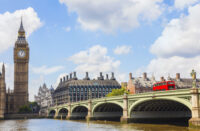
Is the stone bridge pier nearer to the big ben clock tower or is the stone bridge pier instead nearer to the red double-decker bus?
the red double-decker bus

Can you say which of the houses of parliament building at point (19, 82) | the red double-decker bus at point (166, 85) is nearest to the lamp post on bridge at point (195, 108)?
the red double-decker bus at point (166, 85)

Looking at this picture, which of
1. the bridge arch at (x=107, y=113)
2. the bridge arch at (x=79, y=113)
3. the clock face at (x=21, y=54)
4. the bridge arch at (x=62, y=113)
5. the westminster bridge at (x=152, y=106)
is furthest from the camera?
the clock face at (x=21, y=54)

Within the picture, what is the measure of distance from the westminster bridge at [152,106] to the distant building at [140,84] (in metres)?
48.1

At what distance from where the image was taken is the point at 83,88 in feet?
583

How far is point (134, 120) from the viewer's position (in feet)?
217

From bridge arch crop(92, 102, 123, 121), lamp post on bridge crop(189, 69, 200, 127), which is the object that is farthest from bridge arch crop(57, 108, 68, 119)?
lamp post on bridge crop(189, 69, 200, 127)

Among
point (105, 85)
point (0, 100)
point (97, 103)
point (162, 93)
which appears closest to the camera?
point (162, 93)

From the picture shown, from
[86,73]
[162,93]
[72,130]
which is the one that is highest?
[86,73]

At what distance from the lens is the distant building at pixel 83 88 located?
174375mm

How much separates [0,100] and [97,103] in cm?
7708

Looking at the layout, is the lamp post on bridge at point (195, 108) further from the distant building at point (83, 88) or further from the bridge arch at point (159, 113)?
the distant building at point (83, 88)

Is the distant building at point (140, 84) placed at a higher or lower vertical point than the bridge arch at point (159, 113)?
higher

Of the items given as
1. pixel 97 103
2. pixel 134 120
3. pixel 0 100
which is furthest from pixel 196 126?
pixel 0 100

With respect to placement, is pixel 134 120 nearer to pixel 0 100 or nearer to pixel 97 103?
pixel 97 103
